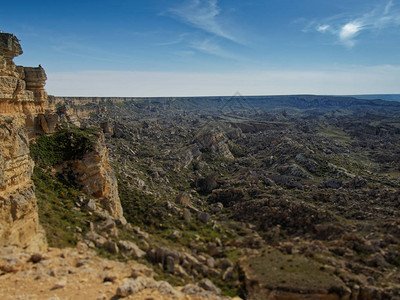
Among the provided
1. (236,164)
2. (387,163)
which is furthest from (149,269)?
(387,163)

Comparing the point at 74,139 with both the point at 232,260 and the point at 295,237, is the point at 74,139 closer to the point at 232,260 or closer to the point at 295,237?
the point at 232,260

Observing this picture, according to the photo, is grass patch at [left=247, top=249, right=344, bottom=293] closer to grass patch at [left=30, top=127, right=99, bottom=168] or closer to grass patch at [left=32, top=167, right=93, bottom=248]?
grass patch at [left=32, top=167, right=93, bottom=248]

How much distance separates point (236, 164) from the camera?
43.6 m

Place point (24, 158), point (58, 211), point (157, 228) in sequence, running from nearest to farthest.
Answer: point (24, 158)
point (58, 211)
point (157, 228)

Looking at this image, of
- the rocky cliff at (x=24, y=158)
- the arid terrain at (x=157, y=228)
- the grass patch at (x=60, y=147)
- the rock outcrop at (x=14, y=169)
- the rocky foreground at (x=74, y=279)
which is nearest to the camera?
the rocky foreground at (x=74, y=279)

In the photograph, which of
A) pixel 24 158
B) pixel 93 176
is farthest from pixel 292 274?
pixel 24 158

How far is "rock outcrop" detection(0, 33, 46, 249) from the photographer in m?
10.8

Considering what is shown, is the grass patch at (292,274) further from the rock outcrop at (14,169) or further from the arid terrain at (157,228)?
the rock outcrop at (14,169)

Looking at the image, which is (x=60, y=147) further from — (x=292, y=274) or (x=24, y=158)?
(x=292, y=274)

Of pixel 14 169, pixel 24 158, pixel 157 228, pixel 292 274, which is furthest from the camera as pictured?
pixel 157 228

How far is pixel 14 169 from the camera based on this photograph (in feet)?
39.2

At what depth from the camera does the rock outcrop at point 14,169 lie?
35.3 ft

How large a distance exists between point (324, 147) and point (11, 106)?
50053 mm

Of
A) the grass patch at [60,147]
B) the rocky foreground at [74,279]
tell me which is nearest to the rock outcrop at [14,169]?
the rocky foreground at [74,279]
